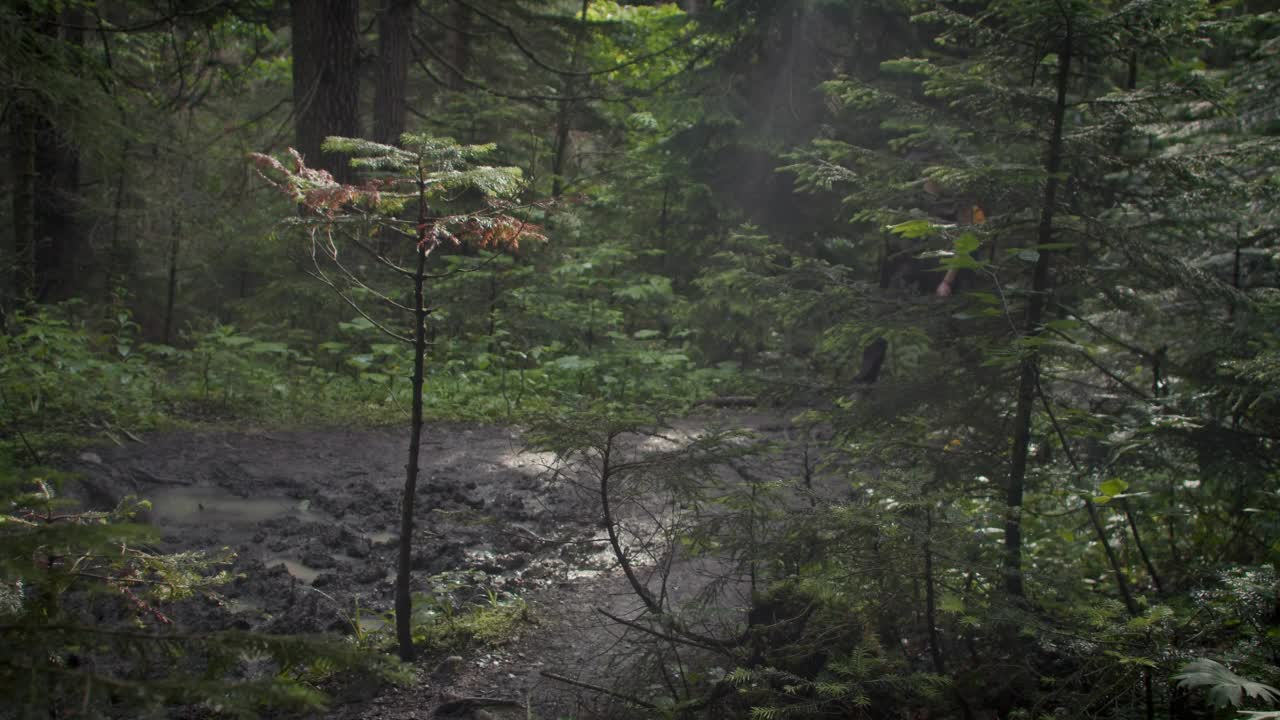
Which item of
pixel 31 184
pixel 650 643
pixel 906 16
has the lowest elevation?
pixel 650 643

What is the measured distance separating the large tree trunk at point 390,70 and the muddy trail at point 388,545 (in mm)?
4686

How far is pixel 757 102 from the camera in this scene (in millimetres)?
10594

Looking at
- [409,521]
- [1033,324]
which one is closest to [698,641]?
[409,521]

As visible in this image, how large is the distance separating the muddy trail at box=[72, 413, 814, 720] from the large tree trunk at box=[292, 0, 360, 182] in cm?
404

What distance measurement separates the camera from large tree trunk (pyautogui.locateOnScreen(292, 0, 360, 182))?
9164 mm

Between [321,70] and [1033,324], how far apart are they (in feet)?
27.9

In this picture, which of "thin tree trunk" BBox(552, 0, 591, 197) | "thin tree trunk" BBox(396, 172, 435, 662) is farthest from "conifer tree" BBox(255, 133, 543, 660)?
"thin tree trunk" BBox(552, 0, 591, 197)

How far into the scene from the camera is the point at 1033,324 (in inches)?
146

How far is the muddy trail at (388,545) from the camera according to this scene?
3.47 metres

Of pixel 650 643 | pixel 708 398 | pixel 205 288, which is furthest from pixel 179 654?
pixel 205 288

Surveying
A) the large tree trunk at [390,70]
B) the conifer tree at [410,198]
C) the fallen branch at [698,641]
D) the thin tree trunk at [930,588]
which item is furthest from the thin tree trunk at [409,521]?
the large tree trunk at [390,70]

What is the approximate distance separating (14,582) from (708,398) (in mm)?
8421

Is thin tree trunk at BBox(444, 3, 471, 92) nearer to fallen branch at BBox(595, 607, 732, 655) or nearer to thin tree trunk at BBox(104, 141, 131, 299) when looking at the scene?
thin tree trunk at BBox(104, 141, 131, 299)

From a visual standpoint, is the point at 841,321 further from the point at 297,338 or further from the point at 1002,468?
the point at 297,338
